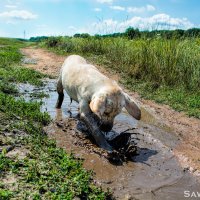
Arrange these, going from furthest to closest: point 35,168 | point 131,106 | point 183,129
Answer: point 183,129 → point 131,106 → point 35,168

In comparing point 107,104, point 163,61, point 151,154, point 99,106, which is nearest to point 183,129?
point 151,154

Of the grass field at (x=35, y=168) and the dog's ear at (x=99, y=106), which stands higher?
the dog's ear at (x=99, y=106)

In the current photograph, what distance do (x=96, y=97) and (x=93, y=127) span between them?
82cm

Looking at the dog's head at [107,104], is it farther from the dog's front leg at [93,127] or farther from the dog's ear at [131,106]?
the dog's front leg at [93,127]

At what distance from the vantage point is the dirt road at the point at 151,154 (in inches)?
204

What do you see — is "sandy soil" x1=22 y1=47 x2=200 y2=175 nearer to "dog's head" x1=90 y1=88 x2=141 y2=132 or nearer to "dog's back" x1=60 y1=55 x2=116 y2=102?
"dog's head" x1=90 y1=88 x2=141 y2=132

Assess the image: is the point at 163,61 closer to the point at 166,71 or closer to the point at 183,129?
the point at 166,71

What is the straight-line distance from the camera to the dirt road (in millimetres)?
5180

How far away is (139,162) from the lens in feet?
19.7

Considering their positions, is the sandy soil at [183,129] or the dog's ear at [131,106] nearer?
the dog's ear at [131,106]

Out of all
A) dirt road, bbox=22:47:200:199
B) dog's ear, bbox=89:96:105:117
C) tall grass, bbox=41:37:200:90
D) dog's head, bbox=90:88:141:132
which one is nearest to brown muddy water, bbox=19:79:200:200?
dirt road, bbox=22:47:200:199

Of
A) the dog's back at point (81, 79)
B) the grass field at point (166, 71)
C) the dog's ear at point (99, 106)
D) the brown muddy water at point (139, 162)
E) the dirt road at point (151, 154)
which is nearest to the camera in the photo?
the brown muddy water at point (139, 162)

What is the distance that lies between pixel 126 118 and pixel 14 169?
4.35 m

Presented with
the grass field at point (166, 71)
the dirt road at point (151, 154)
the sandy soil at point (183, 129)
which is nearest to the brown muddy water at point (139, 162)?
the dirt road at point (151, 154)
